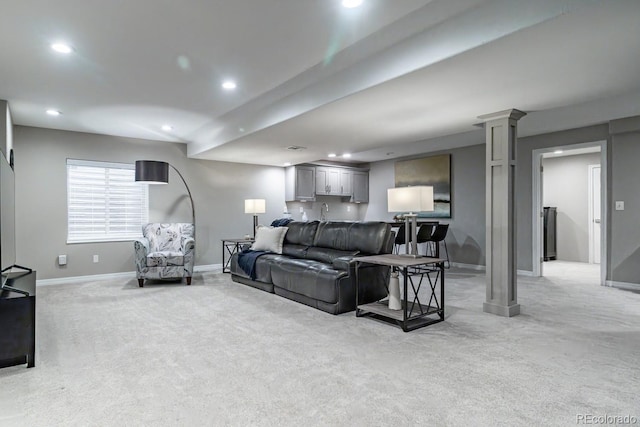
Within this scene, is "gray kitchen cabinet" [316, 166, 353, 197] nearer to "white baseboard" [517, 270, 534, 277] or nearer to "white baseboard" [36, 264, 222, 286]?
"white baseboard" [36, 264, 222, 286]

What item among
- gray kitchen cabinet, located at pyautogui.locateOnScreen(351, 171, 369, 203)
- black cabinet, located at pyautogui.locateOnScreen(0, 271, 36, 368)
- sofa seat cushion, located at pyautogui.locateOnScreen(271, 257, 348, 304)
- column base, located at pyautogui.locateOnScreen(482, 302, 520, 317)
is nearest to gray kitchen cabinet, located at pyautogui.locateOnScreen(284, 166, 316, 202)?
gray kitchen cabinet, located at pyautogui.locateOnScreen(351, 171, 369, 203)

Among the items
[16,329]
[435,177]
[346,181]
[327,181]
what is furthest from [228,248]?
[435,177]

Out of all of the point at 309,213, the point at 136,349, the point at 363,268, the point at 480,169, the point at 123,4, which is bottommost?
the point at 136,349

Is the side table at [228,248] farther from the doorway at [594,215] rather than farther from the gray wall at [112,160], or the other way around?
the doorway at [594,215]

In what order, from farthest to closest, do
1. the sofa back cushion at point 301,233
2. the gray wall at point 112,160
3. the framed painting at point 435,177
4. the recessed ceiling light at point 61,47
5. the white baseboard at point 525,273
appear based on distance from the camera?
1. the framed painting at point 435,177
2. the white baseboard at point 525,273
3. the gray wall at point 112,160
4. the sofa back cushion at point 301,233
5. the recessed ceiling light at point 61,47

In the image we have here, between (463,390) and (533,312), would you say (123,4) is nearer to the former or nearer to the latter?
(463,390)

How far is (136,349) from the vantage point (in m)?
2.81

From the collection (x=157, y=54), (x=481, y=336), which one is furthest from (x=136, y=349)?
(x=481, y=336)

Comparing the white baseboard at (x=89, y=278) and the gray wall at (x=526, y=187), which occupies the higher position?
the gray wall at (x=526, y=187)

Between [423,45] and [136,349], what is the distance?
3113mm

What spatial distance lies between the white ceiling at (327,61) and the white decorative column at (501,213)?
24cm

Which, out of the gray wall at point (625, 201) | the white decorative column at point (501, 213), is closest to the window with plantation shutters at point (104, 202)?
the white decorative column at point (501, 213)

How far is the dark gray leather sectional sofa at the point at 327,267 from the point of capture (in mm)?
3807

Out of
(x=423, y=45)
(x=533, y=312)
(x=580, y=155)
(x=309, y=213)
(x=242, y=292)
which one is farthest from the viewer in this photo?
(x=309, y=213)
